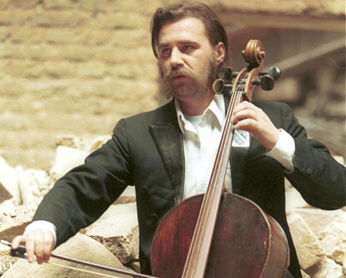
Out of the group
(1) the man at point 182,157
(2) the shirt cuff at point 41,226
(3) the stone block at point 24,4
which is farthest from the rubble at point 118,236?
(3) the stone block at point 24,4

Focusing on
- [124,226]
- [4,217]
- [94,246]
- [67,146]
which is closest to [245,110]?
[94,246]

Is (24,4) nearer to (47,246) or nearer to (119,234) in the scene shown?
(119,234)

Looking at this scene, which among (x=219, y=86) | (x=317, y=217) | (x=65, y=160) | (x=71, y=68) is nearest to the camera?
(x=219, y=86)

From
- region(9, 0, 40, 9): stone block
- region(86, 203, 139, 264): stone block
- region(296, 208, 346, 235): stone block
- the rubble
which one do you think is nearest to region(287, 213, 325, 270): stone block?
the rubble

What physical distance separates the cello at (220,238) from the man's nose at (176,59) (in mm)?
284

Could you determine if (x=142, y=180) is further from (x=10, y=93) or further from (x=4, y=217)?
(x=10, y=93)

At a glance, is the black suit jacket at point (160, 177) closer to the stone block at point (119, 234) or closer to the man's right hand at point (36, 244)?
the man's right hand at point (36, 244)

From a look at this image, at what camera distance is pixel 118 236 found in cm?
209

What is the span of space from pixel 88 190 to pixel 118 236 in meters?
0.46

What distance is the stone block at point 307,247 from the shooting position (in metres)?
2.18

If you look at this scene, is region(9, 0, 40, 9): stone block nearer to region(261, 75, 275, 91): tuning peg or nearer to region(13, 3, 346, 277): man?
region(13, 3, 346, 277): man

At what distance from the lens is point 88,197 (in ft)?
5.57

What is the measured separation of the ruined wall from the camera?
3.17 m

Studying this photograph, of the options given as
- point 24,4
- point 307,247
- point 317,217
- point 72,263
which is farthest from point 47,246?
point 24,4
